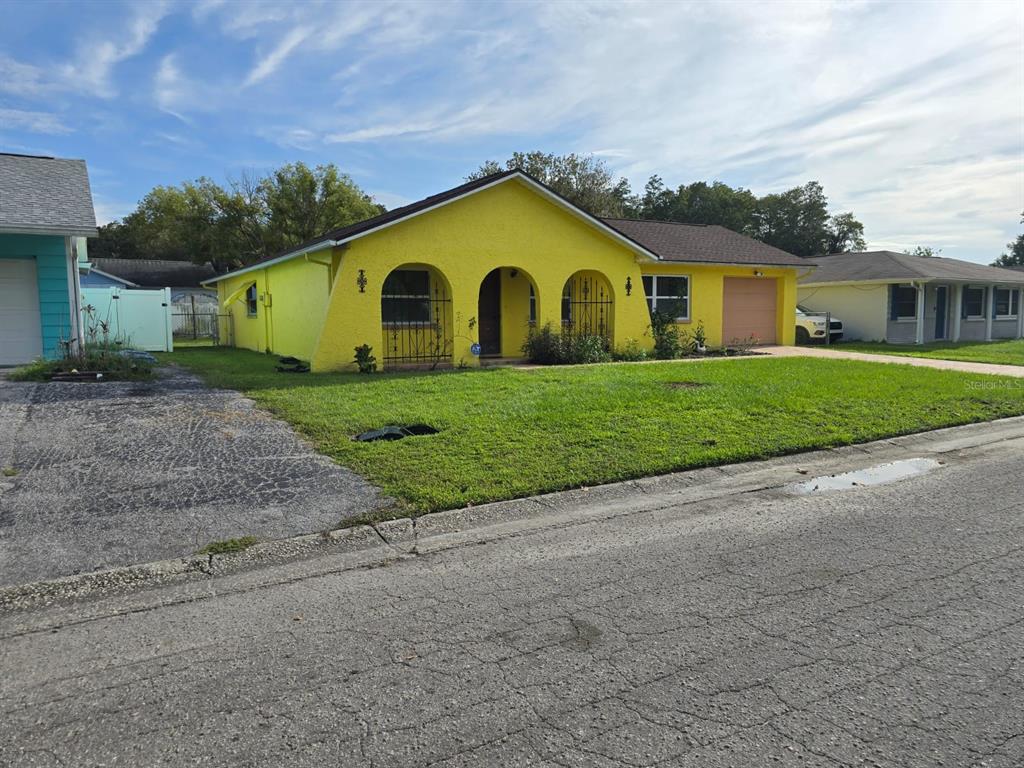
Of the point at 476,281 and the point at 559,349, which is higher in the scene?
the point at 476,281

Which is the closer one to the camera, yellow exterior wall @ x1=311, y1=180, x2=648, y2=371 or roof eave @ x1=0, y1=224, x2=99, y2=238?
roof eave @ x1=0, y1=224, x2=99, y2=238

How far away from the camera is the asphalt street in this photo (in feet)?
8.61

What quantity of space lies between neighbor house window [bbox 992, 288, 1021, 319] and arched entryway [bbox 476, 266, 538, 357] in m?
21.5

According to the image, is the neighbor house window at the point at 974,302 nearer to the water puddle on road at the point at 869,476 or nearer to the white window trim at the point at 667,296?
the white window trim at the point at 667,296

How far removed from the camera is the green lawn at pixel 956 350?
18.0 m

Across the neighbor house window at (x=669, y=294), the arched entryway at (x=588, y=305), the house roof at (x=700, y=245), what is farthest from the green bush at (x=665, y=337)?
the house roof at (x=700, y=245)

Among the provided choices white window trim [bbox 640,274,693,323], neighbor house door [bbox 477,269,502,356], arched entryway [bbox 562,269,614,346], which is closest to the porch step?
neighbor house door [bbox 477,269,502,356]

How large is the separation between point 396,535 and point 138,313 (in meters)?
20.4

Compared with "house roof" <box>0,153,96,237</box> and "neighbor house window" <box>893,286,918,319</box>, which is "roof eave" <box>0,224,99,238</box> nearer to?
"house roof" <box>0,153,96,237</box>

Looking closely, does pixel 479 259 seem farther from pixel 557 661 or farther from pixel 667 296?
pixel 557 661

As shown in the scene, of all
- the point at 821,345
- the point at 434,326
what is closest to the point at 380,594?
the point at 434,326

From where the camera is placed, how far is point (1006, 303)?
2856cm

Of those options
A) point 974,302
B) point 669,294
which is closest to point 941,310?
point 974,302

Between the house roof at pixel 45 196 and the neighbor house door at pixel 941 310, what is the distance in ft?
90.2
